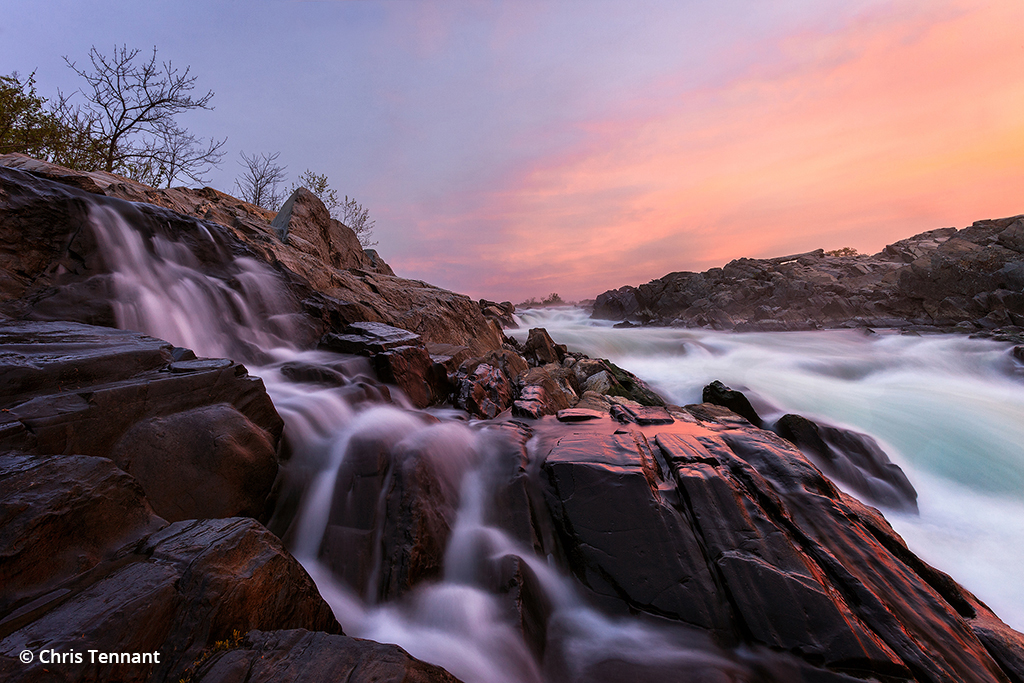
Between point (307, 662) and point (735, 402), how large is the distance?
8.75 m

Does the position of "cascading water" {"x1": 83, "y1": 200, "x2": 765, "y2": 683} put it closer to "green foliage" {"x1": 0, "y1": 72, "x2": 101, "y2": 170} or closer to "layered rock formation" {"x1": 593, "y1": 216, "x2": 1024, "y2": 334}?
"green foliage" {"x1": 0, "y1": 72, "x2": 101, "y2": 170}

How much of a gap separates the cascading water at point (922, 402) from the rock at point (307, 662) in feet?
20.3

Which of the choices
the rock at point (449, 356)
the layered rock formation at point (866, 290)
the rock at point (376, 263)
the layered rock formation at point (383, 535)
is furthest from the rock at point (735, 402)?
the layered rock formation at point (866, 290)

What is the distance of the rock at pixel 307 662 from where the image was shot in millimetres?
1547

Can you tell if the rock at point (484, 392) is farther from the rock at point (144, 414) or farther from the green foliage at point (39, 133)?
the green foliage at point (39, 133)

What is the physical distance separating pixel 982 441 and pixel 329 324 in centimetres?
1381

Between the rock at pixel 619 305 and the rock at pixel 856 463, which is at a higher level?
the rock at pixel 619 305

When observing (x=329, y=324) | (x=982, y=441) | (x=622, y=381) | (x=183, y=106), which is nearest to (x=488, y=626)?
(x=329, y=324)

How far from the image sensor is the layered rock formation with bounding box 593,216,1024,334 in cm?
1839

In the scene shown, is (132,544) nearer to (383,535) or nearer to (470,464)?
(383,535)

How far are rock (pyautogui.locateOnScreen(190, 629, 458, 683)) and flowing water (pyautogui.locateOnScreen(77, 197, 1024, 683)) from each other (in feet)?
3.40

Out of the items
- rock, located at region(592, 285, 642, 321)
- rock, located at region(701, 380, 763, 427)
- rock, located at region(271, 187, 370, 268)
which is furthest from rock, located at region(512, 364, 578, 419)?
rock, located at region(592, 285, 642, 321)

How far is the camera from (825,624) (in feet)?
8.17

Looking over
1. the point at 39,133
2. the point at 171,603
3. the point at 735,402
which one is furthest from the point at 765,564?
the point at 39,133
